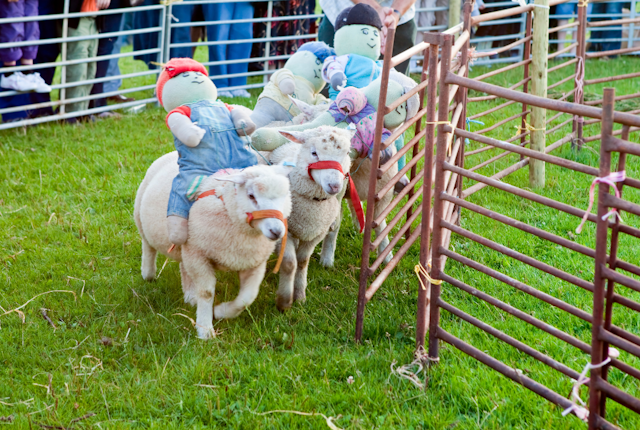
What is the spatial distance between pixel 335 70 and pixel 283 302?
1.46m

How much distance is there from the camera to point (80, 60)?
715cm

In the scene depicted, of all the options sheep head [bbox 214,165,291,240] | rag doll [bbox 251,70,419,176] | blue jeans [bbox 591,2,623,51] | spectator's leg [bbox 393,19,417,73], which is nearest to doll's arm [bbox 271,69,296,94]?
rag doll [bbox 251,70,419,176]

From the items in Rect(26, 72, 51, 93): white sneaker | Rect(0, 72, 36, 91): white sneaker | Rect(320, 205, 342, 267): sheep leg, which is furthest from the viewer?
Rect(26, 72, 51, 93): white sneaker

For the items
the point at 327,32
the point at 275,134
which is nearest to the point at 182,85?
the point at 275,134

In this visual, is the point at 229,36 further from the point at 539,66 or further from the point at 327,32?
the point at 539,66

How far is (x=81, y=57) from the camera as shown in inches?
289

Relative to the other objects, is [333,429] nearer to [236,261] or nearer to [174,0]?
[236,261]

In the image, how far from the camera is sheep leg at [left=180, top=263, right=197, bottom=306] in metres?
3.64

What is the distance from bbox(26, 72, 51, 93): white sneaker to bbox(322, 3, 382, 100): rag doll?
4012mm

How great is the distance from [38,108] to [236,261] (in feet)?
16.6

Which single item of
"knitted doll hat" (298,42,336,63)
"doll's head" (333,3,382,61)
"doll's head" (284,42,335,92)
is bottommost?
"doll's head" (284,42,335,92)

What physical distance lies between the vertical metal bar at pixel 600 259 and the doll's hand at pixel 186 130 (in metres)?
1.94

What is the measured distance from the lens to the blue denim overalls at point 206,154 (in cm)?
330

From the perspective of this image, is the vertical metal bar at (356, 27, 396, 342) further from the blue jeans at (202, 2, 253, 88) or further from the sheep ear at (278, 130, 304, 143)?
the blue jeans at (202, 2, 253, 88)
